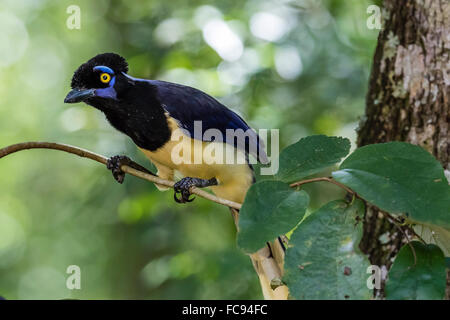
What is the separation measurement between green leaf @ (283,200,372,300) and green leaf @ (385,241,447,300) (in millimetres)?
88

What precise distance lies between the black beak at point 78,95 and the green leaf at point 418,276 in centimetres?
146

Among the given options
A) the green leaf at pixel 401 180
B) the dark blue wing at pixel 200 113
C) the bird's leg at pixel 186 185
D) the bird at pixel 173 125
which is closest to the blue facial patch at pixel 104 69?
the bird at pixel 173 125

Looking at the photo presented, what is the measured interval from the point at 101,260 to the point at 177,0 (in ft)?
12.5

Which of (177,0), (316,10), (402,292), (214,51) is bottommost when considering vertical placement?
(402,292)

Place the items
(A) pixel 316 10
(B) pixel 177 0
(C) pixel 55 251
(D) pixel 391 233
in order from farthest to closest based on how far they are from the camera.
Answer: (C) pixel 55 251, (B) pixel 177 0, (A) pixel 316 10, (D) pixel 391 233

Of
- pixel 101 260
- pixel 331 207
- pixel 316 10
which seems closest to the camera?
pixel 331 207

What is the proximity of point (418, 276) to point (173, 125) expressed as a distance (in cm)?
147

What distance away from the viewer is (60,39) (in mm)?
9969

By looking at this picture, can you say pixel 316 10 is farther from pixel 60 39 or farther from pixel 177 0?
pixel 60 39

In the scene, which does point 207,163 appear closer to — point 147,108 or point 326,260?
point 147,108

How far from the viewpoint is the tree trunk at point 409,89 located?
2523 millimetres

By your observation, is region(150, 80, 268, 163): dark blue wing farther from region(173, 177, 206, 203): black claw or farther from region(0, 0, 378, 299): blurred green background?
region(0, 0, 378, 299): blurred green background

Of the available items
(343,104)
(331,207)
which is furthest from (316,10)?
(331,207)

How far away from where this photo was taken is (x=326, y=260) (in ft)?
4.56
